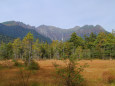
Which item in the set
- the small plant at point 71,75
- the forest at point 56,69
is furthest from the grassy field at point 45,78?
the small plant at point 71,75

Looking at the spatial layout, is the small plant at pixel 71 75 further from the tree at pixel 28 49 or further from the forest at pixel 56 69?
the tree at pixel 28 49

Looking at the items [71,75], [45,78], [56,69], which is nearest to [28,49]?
[45,78]

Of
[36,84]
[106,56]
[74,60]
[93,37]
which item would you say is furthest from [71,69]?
[93,37]

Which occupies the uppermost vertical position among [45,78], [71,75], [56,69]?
[56,69]

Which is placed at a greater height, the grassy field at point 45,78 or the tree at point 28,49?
the tree at point 28,49

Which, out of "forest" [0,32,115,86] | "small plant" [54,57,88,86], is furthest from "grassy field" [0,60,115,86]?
"small plant" [54,57,88,86]

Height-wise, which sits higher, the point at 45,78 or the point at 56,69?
the point at 56,69

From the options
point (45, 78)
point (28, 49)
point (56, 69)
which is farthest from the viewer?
point (28, 49)

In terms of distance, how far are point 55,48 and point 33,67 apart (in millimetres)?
32214

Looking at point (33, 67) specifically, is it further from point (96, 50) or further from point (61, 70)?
point (96, 50)

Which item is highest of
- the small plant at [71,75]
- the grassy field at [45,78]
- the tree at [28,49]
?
the tree at [28,49]

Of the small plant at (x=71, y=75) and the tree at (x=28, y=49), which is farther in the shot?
the tree at (x=28, y=49)

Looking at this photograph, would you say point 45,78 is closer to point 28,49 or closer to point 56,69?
point 56,69

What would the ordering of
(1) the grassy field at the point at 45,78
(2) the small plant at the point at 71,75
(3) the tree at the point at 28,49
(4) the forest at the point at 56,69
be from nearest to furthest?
(2) the small plant at the point at 71,75 < (4) the forest at the point at 56,69 < (1) the grassy field at the point at 45,78 < (3) the tree at the point at 28,49
